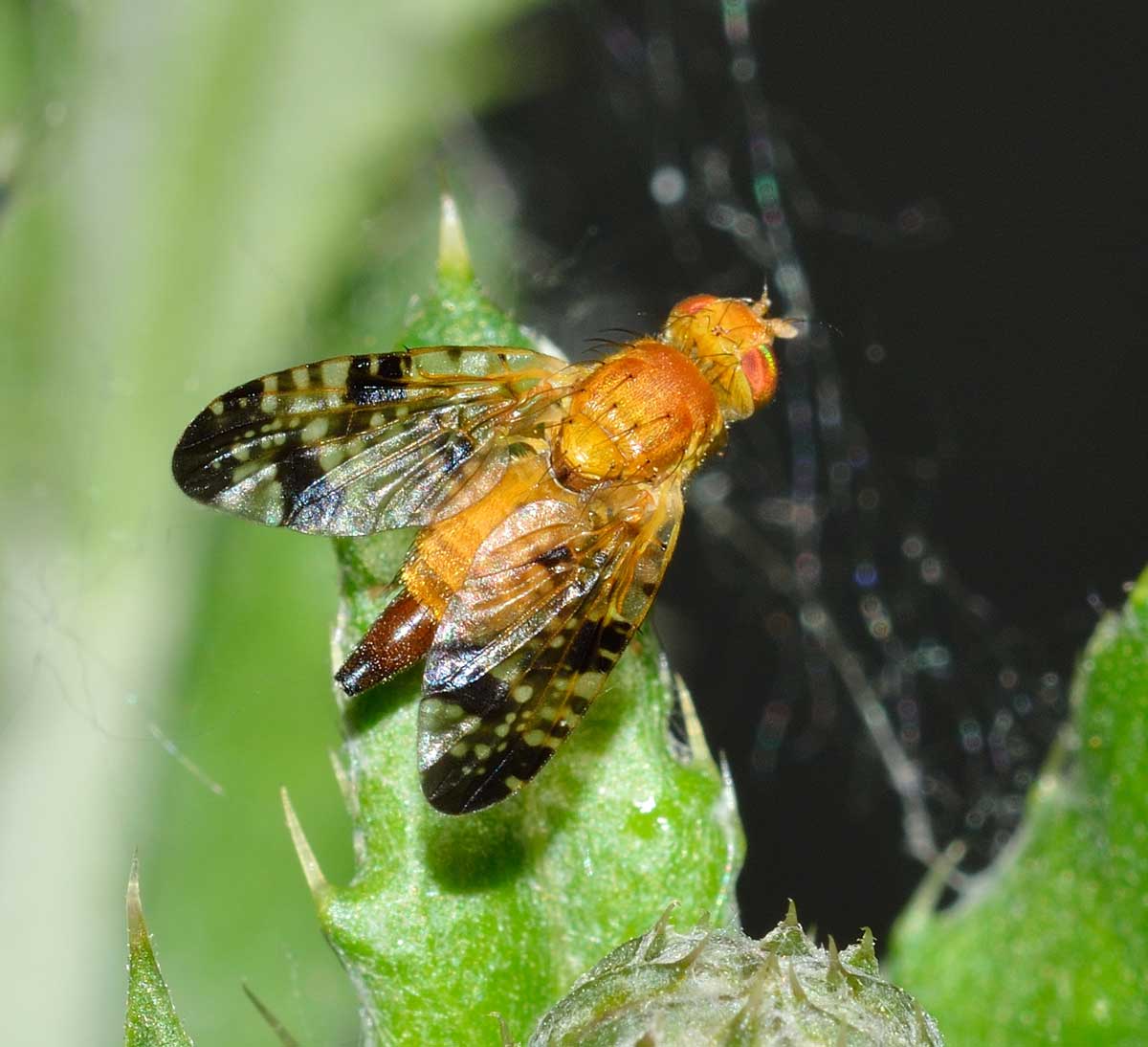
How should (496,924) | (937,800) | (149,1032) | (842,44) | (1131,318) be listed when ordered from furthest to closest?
(842,44), (1131,318), (937,800), (496,924), (149,1032)

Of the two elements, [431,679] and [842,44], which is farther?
[842,44]

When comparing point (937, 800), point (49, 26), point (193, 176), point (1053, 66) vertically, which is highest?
point (49, 26)

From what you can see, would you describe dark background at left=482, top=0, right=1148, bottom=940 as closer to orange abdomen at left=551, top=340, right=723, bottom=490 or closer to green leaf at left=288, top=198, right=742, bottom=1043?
orange abdomen at left=551, top=340, right=723, bottom=490

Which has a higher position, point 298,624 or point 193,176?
point 193,176

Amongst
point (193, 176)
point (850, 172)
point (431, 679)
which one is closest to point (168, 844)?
point (431, 679)

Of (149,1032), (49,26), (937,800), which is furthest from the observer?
(937,800)

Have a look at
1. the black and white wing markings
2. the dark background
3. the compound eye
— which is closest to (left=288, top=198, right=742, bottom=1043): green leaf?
the black and white wing markings

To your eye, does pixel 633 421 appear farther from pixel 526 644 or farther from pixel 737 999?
pixel 737 999

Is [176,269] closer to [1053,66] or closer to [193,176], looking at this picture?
[193,176]
